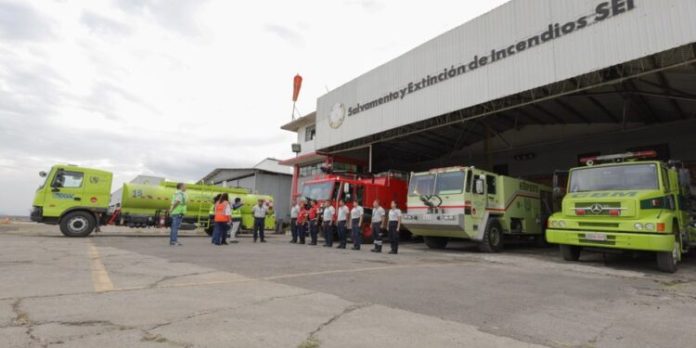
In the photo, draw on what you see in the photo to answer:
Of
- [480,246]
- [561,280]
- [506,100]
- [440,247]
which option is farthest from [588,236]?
[506,100]

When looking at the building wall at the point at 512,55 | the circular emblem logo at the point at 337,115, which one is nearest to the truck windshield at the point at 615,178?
the building wall at the point at 512,55

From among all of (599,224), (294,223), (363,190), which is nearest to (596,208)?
(599,224)

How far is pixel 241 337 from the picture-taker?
3.02 meters

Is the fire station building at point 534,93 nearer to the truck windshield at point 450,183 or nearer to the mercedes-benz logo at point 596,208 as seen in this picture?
the truck windshield at point 450,183

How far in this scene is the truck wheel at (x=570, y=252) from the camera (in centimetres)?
983

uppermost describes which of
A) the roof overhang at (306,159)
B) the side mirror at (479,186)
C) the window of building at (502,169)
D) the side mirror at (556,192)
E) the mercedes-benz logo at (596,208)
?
the roof overhang at (306,159)

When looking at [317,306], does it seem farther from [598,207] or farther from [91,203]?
[91,203]

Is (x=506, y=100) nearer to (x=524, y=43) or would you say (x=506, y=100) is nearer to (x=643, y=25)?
(x=524, y=43)

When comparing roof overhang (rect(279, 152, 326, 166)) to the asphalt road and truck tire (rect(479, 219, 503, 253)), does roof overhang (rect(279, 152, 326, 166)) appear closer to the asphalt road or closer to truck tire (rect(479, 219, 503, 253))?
truck tire (rect(479, 219, 503, 253))

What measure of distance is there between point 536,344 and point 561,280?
4200mm

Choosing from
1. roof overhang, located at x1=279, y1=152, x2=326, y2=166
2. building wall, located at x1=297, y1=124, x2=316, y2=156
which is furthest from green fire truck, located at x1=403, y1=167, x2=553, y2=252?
building wall, located at x1=297, y1=124, x2=316, y2=156

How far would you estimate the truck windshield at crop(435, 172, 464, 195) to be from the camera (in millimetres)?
11662

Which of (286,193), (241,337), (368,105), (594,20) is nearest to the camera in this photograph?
(241,337)

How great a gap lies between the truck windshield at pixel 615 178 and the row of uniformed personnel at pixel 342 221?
4578 mm
